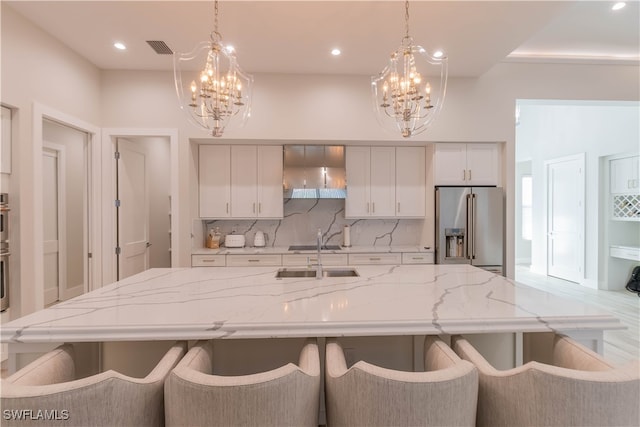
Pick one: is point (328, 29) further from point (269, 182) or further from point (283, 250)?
point (283, 250)

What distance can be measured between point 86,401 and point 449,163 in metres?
4.04

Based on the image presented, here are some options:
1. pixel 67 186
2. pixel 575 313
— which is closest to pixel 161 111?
pixel 67 186

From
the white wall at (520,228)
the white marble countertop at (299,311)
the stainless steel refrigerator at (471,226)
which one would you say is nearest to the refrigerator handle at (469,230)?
the stainless steel refrigerator at (471,226)

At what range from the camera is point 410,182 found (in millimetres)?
4348

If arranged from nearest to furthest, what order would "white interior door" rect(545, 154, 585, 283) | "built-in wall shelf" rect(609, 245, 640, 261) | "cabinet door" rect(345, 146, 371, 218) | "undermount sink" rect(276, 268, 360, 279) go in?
"undermount sink" rect(276, 268, 360, 279), "cabinet door" rect(345, 146, 371, 218), "built-in wall shelf" rect(609, 245, 640, 261), "white interior door" rect(545, 154, 585, 283)

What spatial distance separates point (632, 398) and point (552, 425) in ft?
0.83

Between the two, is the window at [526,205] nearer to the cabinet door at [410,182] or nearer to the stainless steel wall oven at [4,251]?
the cabinet door at [410,182]

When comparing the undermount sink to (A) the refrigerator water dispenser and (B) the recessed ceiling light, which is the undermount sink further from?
A: (B) the recessed ceiling light

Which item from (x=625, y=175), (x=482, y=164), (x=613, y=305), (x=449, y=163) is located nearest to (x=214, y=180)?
(x=449, y=163)

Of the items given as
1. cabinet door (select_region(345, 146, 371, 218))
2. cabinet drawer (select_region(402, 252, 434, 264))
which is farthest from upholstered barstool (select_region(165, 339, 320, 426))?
cabinet door (select_region(345, 146, 371, 218))

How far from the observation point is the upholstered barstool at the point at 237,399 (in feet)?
3.43

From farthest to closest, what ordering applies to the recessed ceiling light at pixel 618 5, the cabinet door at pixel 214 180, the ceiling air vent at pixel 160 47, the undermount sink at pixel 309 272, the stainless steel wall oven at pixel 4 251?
1. the cabinet door at pixel 214 180
2. the ceiling air vent at pixel 160 47
3. the recessed ceiling light at pixel 618 5
4. the undermount sink at pixel 309 272
5. the stainless steel wall oven at pixel 4 251

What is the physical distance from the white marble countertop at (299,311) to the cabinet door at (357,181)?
219 cm

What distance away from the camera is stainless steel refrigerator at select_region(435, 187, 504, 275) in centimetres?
402
